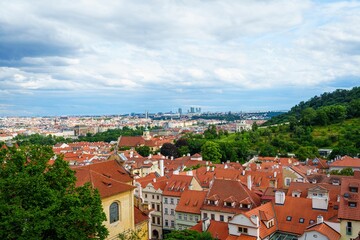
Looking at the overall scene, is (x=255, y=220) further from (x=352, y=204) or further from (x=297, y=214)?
(x=352, y=204)

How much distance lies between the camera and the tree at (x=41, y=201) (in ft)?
74.3

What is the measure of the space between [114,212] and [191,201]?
1534 cm

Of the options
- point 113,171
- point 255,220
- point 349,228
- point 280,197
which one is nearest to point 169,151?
point 113,171

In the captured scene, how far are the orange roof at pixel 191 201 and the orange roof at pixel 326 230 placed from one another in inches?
652

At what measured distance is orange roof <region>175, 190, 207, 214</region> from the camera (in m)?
47.8

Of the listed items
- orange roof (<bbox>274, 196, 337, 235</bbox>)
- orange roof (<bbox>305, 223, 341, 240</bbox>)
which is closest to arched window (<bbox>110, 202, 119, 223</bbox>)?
orange roof (<bbox>274, 196, 337, 235</bbox>)

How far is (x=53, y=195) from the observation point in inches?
948

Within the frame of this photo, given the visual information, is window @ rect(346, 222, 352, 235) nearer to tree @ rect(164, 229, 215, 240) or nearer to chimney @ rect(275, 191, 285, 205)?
chimney @ rect(275, 191, 285, 205)

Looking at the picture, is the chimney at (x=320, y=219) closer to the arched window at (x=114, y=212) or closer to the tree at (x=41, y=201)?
the arched window at (x=114, y=212)

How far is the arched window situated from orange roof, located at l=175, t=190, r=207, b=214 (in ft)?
46.0

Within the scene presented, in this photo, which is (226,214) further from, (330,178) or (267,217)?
(330,178)

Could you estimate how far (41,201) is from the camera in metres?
24.2

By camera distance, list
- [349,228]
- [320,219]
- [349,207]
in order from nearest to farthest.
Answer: [349,228], [349,207], [320,219]

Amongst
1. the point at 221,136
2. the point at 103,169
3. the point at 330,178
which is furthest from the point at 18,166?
the point at 221,136
